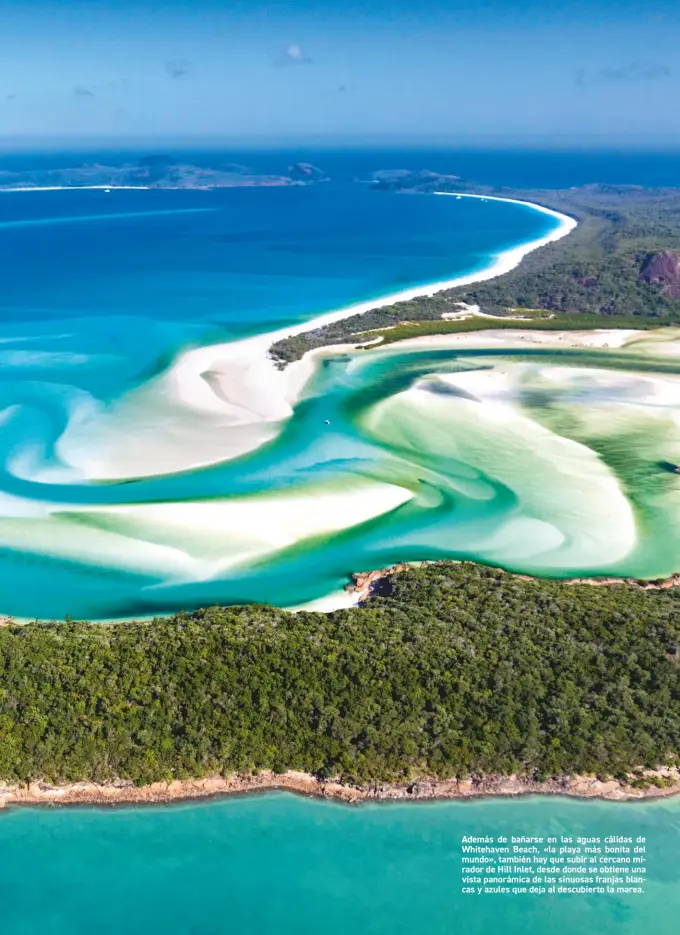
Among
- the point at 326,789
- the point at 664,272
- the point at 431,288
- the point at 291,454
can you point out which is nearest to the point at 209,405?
the point at 291,454

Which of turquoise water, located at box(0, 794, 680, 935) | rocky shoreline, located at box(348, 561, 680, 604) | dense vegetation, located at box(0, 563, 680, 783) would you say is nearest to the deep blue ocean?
turquoise water, located at box(0, 794, 680, 935)

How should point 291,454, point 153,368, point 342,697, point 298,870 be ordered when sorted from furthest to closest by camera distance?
→ point 153,368, point 291,454, point 342,697, point 298,870

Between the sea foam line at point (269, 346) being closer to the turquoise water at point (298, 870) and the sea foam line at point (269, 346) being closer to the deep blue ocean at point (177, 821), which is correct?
the deep blue ocean at point (177, 821)

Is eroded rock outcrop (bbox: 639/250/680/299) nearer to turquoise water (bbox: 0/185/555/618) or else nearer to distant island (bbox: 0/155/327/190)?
turquoise water (bbox: 0/185/555/618)

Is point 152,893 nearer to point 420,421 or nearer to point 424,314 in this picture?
point 420,421

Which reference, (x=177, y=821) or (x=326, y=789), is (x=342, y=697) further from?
(x=177, y=821)

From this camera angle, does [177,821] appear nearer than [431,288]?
Yes
